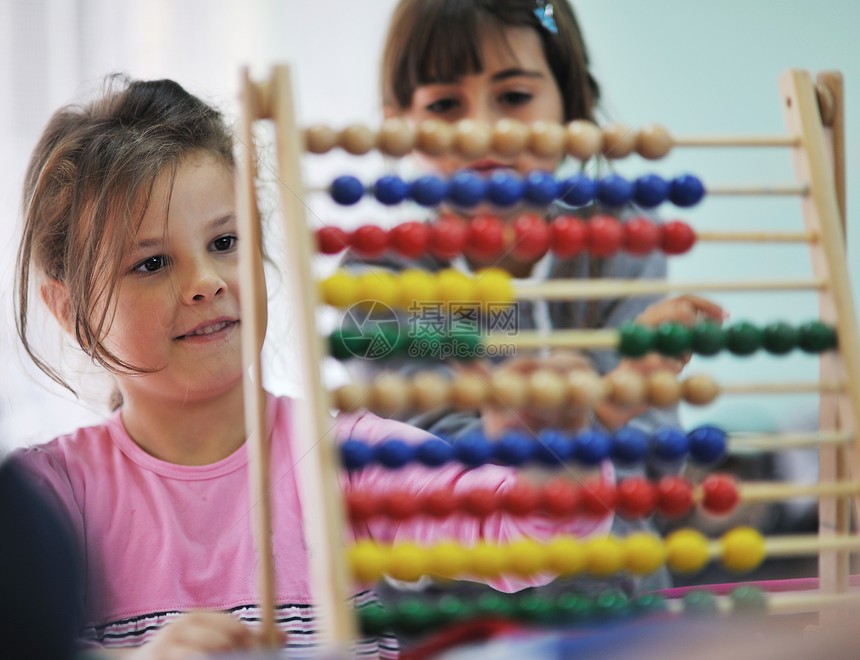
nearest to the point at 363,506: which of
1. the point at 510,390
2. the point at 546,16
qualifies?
the point at 510,390

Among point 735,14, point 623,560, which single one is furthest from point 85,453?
point 735,14

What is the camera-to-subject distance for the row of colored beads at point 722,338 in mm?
542

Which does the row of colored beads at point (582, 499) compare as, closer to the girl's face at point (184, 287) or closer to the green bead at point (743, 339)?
the green bead at point (743, 339)

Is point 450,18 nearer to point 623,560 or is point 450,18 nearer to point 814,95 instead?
point 814,95

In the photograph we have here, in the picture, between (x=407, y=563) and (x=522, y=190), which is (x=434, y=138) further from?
(x=407, y=563)

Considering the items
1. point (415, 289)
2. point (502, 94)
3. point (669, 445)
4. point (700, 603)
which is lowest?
point (700, 603)

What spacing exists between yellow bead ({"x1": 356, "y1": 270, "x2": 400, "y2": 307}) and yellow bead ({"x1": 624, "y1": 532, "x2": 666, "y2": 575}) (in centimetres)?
23

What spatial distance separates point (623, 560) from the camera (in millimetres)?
503

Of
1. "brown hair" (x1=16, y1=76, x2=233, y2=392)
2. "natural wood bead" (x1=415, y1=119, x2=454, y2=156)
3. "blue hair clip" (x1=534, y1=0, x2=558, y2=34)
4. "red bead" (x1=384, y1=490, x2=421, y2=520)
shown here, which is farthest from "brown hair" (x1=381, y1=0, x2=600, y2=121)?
"red bead" (x1=384, y1=490, x2=421, y2=520)

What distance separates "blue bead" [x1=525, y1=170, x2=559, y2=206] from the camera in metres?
0.55

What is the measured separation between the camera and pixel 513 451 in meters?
0.53

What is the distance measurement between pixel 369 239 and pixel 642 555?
286 millimetres

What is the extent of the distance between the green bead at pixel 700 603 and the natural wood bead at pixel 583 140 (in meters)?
0.33

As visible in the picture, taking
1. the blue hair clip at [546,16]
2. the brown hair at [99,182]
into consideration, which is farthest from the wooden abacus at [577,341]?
the blue hair clip at [546,16]
